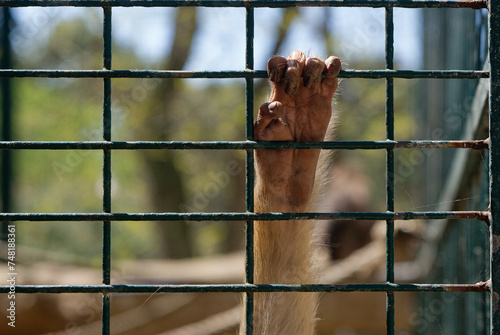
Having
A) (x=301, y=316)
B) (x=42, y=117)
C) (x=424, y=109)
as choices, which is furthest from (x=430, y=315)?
(x=42, y=117)

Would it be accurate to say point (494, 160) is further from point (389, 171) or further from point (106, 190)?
point (106, 190)

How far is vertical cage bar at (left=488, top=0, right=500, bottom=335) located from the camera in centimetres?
154

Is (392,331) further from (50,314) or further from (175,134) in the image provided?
(175,134)

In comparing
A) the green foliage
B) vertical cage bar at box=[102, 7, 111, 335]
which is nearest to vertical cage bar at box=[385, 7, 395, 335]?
vertical cage bar at box=[102, 7, 111, 335]

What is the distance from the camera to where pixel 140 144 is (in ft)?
5.26

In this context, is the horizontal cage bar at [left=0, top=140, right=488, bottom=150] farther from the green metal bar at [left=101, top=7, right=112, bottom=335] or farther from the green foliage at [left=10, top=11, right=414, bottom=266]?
the green foliage at [left=10, top=11, right=414, bottom=266]

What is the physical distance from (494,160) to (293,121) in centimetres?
61

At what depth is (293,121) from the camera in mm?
1942

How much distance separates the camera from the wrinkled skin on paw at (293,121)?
1.82 meters

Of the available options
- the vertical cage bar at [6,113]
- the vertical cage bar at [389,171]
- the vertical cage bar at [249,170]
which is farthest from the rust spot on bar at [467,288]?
the vertical cage bar at [6,113]

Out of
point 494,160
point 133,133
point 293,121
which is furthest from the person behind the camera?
point 133,133

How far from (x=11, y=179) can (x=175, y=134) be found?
16.6ft

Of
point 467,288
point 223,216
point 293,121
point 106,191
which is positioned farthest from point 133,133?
point 467,288

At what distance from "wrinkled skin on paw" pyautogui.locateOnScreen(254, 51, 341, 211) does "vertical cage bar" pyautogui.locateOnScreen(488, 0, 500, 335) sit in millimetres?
406
